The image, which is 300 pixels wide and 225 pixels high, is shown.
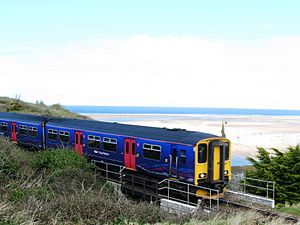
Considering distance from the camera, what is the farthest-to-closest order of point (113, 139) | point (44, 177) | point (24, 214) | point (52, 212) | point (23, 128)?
point (23, 128) → point (113, 139) → point (44, 177) → point (52, 212) → point (24, 214)

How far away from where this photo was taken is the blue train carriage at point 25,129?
27156mm

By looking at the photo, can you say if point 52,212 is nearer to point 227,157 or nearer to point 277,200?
point 227,157

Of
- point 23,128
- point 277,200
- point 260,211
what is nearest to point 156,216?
point 260,211

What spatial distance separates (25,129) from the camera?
2852 cm

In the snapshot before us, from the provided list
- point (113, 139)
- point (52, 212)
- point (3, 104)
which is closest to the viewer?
point (52, 212)

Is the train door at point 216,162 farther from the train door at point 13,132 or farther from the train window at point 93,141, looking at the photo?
the train door at point 13,132

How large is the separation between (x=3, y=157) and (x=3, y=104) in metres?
34.9

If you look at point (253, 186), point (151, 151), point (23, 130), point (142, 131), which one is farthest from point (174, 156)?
point (23, 130)

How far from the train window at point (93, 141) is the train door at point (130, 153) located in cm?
236

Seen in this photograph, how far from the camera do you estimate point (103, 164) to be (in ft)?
72.5

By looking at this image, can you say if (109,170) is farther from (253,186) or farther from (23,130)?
(23,130)

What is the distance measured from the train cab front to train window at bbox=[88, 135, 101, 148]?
6.91 meters

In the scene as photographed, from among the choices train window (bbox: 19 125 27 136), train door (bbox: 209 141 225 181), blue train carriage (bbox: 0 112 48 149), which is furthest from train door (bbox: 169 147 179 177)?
train window (bbox: 19 125 27 136)

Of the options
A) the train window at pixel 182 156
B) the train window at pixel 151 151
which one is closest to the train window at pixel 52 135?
the train window at pixel 151 151
